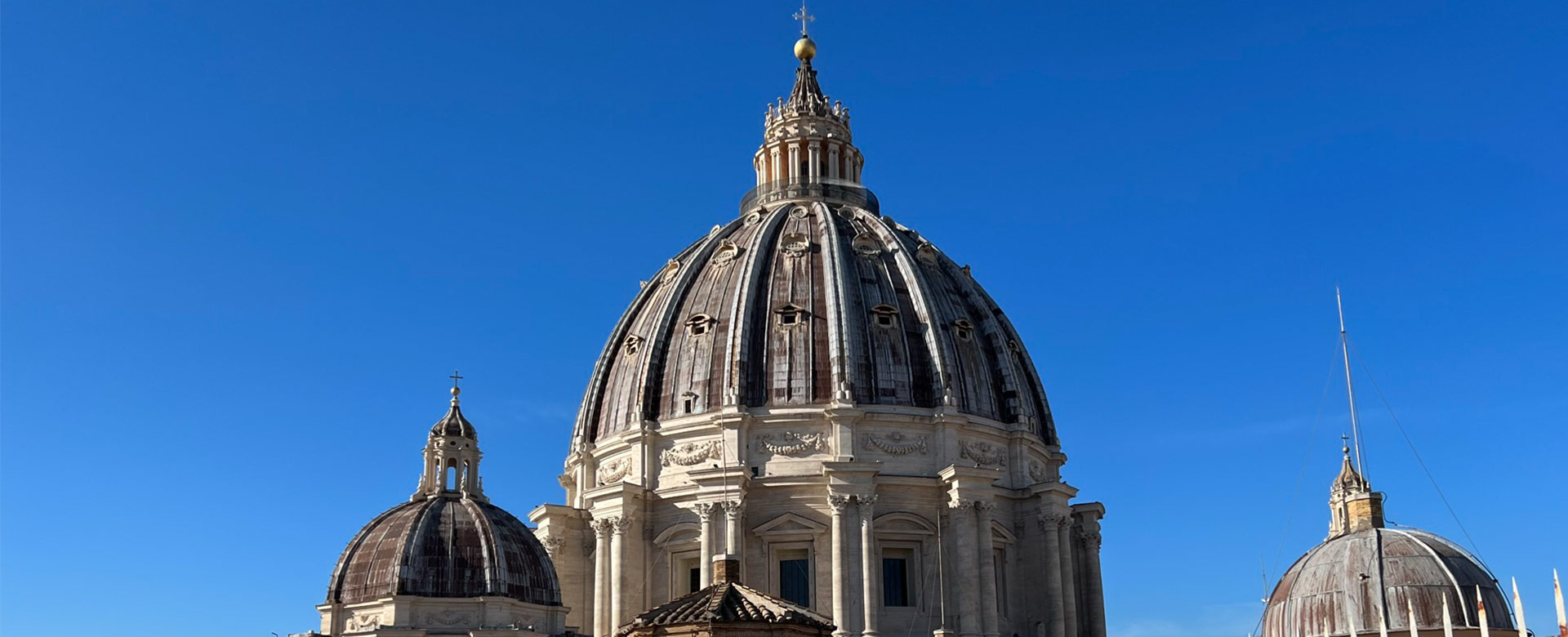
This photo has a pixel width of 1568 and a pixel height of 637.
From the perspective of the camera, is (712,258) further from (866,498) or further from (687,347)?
(866,498)

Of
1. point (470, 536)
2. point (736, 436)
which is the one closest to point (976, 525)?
point (736, 436)

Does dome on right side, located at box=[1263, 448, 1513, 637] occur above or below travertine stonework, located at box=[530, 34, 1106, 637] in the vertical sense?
below

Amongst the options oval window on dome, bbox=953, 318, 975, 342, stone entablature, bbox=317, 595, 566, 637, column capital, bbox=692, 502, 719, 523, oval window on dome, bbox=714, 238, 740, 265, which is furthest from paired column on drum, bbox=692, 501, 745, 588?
oval window on dome, bbox=953, 318, 975, 342

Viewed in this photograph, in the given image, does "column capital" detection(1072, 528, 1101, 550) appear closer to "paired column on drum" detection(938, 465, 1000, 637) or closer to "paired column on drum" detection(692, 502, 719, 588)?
"paired column on drum" detection(938, 465, 1000, 637)

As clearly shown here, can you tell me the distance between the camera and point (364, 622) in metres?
53.8

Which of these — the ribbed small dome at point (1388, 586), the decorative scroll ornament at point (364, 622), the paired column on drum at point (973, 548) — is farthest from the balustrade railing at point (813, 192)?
the decorative scroll ornament at point (364, 622)

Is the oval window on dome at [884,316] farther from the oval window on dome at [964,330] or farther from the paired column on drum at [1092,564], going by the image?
the paired column on drum at [1092,564]

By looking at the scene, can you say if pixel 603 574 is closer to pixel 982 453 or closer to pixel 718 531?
pixel 718 531

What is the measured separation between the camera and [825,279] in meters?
70.5

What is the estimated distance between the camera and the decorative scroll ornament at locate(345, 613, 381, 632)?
175 ft

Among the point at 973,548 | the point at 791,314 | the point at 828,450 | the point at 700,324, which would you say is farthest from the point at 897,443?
the point at 700,324

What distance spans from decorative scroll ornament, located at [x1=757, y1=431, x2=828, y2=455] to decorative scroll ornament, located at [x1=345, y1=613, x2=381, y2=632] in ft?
62.8

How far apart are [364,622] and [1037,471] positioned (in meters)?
→ 32.4

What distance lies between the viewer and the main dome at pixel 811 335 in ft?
224
